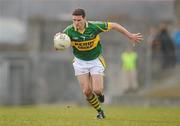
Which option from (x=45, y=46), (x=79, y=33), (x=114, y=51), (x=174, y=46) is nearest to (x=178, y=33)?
(x=174, y=46)

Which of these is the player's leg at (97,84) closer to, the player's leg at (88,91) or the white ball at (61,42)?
the player's leg at (88,91)

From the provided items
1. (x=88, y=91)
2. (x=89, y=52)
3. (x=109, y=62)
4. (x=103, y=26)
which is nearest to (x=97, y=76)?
(x=88, y=91)

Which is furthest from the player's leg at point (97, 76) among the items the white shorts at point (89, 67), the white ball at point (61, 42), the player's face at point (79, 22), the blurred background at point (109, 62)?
the blurred background at point (109, 62)

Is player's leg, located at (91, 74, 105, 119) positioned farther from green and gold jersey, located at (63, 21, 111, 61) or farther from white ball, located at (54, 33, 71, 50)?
white ball, located at (54, 33, 71, 50)

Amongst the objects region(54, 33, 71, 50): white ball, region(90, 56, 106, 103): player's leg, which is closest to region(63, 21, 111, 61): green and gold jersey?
region(90, 56, 106, 103): player's leg

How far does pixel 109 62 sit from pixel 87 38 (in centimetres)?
1416

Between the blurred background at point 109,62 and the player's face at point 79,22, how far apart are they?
1330 centimetres

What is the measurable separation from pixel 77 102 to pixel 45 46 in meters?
3.43

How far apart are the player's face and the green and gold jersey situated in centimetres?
12

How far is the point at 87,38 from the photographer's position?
17312 mm

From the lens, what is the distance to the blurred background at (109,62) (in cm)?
3075

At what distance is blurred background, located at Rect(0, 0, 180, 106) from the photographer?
30.8 meters

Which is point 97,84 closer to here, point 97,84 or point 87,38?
point 97,84

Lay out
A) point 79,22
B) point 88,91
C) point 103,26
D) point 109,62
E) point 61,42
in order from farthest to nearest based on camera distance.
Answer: point 109,62 → point 88,91 → point 103,26 → point 79,22 → point 61,42
